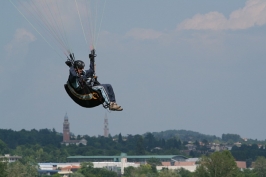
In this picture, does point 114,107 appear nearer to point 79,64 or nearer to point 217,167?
point 79,64

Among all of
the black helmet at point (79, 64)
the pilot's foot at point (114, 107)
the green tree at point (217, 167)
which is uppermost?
the green tree at point (217, 167)

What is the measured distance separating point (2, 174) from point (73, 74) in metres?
82.1

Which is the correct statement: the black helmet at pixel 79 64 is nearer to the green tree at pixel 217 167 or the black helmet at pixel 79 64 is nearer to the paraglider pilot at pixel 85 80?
the paraglider pilot at pixel 85 80

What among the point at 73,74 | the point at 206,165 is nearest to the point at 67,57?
the point at 73,74

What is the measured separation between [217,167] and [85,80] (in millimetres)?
93630

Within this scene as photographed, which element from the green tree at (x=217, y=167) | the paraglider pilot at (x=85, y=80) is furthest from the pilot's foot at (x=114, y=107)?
the green tree at (x=217, y=167)

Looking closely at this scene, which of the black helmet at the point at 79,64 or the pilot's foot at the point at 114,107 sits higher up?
the black helmet at the point at 79,64

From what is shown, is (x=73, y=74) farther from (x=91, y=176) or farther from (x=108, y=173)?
(x=108, y=173)

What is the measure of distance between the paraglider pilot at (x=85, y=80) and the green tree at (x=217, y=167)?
91.4 metres

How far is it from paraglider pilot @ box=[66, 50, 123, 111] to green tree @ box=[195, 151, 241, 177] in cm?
9142

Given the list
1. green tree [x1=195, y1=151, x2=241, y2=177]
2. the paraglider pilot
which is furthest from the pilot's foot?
green tree [x1=195, y1=151, x2=241, y2=177]

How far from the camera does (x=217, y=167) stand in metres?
129

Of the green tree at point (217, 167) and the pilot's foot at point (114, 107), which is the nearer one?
the pilot's foot at point (114, 107)

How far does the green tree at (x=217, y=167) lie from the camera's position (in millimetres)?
128500
